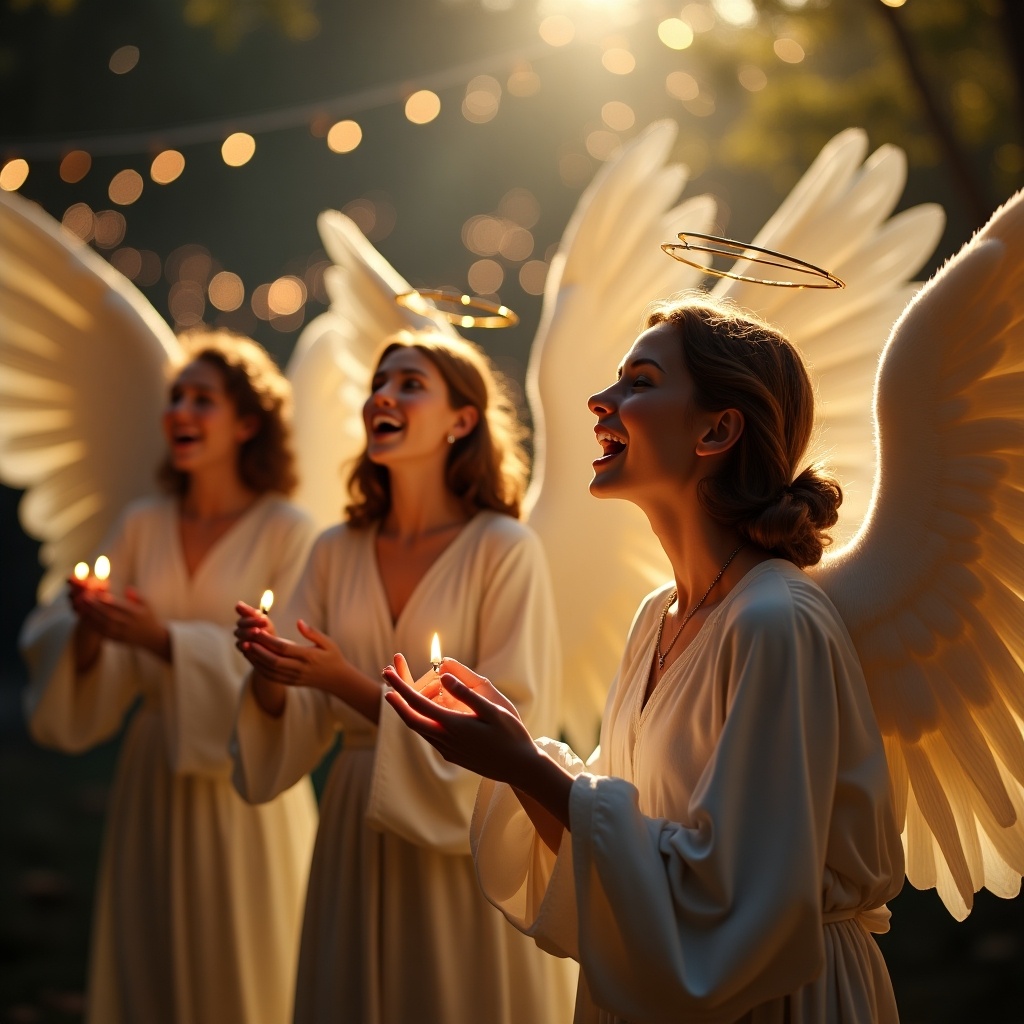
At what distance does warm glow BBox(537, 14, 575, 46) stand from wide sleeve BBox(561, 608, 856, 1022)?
382 centimetres

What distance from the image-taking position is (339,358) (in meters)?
3.64

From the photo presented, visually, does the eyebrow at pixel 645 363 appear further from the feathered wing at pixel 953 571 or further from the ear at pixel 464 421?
the ear at pixel 464 421

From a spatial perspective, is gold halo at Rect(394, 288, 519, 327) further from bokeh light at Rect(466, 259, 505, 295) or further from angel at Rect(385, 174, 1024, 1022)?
bokeh light at Rect(466, 259, 505, 295)

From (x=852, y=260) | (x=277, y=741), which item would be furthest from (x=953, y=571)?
(x=277, y=741)

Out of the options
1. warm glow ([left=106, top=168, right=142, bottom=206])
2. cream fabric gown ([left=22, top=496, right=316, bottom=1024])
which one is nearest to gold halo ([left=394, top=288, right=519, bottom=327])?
cream fabric gown ([left=22, top=496, right=316, bottom=1024])

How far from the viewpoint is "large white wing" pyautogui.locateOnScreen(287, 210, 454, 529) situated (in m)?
3.53

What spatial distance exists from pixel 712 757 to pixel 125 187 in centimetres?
1000

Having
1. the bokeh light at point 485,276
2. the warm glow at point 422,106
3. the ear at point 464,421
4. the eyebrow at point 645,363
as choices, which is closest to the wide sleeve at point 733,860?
the eyebrow at point 645,363

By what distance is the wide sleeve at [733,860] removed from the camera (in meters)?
1.58

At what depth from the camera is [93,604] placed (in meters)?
3.28

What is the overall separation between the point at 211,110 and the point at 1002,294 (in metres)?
10.4

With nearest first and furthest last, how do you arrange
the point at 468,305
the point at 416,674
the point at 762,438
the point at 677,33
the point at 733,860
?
the point at 733,860 < the point at 762,438 < the point at 416,674 < the point at 468,305 < the point at 677,33

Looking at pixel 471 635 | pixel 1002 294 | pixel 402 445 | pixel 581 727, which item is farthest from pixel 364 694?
pixel 1002 294

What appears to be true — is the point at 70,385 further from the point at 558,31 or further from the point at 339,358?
the point at 558,31
